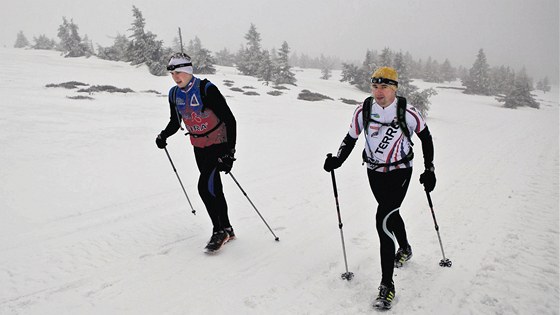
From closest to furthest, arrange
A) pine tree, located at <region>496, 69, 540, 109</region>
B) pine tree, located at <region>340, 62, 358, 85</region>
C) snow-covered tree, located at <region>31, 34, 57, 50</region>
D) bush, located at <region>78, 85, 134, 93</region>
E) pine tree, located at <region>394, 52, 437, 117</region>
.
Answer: bush, located at <region>78, 85, 134, 93</region> → pine tree, located at <region>394, 52, 437, 117</region> → pine tree, located at <region>496, 69, 540, 109</region> → pine tree, located at <region>340, 62, 358, 85</region> → snow-covered tree, located at <region>31, 34, 57, 50</region>

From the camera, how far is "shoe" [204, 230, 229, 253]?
15.8 ft

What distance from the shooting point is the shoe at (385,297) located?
3602mm

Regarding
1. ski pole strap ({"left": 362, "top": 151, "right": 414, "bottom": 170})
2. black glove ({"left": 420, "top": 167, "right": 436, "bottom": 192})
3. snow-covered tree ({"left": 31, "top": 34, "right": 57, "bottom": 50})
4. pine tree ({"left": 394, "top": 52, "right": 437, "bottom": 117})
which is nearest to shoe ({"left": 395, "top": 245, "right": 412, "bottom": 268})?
black glove ({"left": 420, "top": 167, "right": 436, "bottom": 192})

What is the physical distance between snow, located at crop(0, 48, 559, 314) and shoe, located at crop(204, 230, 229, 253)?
0.40ft

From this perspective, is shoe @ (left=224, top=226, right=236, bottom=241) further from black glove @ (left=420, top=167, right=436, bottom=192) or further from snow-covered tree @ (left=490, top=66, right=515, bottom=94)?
snow-covered tree @ (left=490, top=66, right=515, bottom=94)

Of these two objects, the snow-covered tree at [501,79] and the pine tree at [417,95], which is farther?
the snow-covered tree at [501,79]

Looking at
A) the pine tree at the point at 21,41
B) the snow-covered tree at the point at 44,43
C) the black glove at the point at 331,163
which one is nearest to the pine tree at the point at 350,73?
the black glove at the point at 331,163

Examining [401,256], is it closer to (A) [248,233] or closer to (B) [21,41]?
(A) [248,233]

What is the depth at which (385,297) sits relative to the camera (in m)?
3.64

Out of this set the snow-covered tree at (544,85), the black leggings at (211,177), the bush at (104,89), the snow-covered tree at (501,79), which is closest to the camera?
the black leggings at (211,177)

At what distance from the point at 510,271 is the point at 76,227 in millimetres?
6640

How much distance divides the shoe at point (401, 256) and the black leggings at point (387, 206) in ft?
2.48

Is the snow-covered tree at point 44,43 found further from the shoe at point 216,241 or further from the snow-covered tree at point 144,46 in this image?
the shoe at point 216,241

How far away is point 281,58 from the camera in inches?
1652
